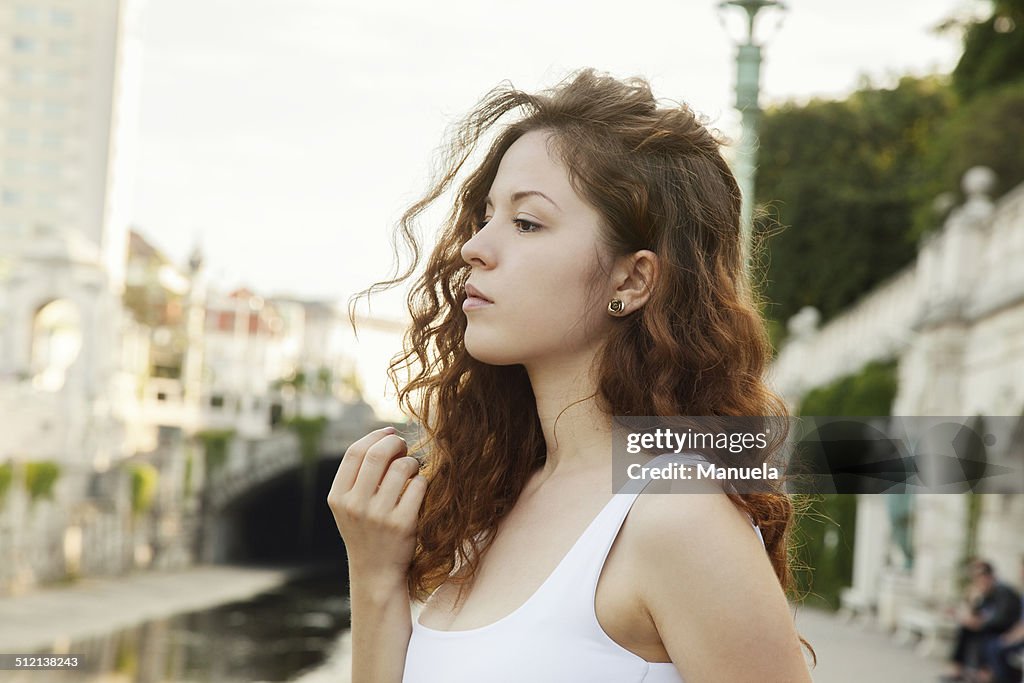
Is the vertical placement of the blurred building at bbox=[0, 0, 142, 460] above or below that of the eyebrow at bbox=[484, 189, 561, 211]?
above

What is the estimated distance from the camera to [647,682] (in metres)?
1.44

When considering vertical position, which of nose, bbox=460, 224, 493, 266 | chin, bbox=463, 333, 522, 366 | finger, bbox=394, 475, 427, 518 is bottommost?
finger, bbox=394, 475, 427, 518

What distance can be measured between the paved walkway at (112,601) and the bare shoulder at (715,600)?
22609 millimetres

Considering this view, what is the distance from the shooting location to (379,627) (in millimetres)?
1749

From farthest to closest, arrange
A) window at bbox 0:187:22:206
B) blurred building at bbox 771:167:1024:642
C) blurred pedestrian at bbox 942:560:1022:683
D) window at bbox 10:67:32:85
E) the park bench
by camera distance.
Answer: window at bbox 0:187:22:206 < window at bbox 10:67:32:85 < the park bench < blurred building at bbox 771:167:1024:642 < blurred pedestrian at bbox 942:560:1022:683

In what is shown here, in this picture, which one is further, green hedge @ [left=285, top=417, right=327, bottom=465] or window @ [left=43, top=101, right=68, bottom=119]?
window @ [left=43, top=101, right=68, bottom=119]

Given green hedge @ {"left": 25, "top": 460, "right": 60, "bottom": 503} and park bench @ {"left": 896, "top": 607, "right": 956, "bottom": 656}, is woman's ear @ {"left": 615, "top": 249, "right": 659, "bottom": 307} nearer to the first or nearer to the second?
park bench @ {"left": 896, "top": 607, "right": 956, "bottom": 656}

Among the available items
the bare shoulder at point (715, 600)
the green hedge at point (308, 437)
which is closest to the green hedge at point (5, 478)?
the green hedge at point (308, 437)

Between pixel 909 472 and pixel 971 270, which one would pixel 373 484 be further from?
pixel 971 270

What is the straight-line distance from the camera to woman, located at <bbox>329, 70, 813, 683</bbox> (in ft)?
4.75

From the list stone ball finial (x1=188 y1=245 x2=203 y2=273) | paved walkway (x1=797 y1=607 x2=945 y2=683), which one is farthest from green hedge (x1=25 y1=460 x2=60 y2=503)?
paved walkway (x1=797 y1=607 x2=945 y2=683)

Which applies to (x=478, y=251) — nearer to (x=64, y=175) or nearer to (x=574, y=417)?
(x=574, y=417)

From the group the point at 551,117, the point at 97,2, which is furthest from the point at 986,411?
the point at 97,2

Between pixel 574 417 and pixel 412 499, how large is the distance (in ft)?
0.79
